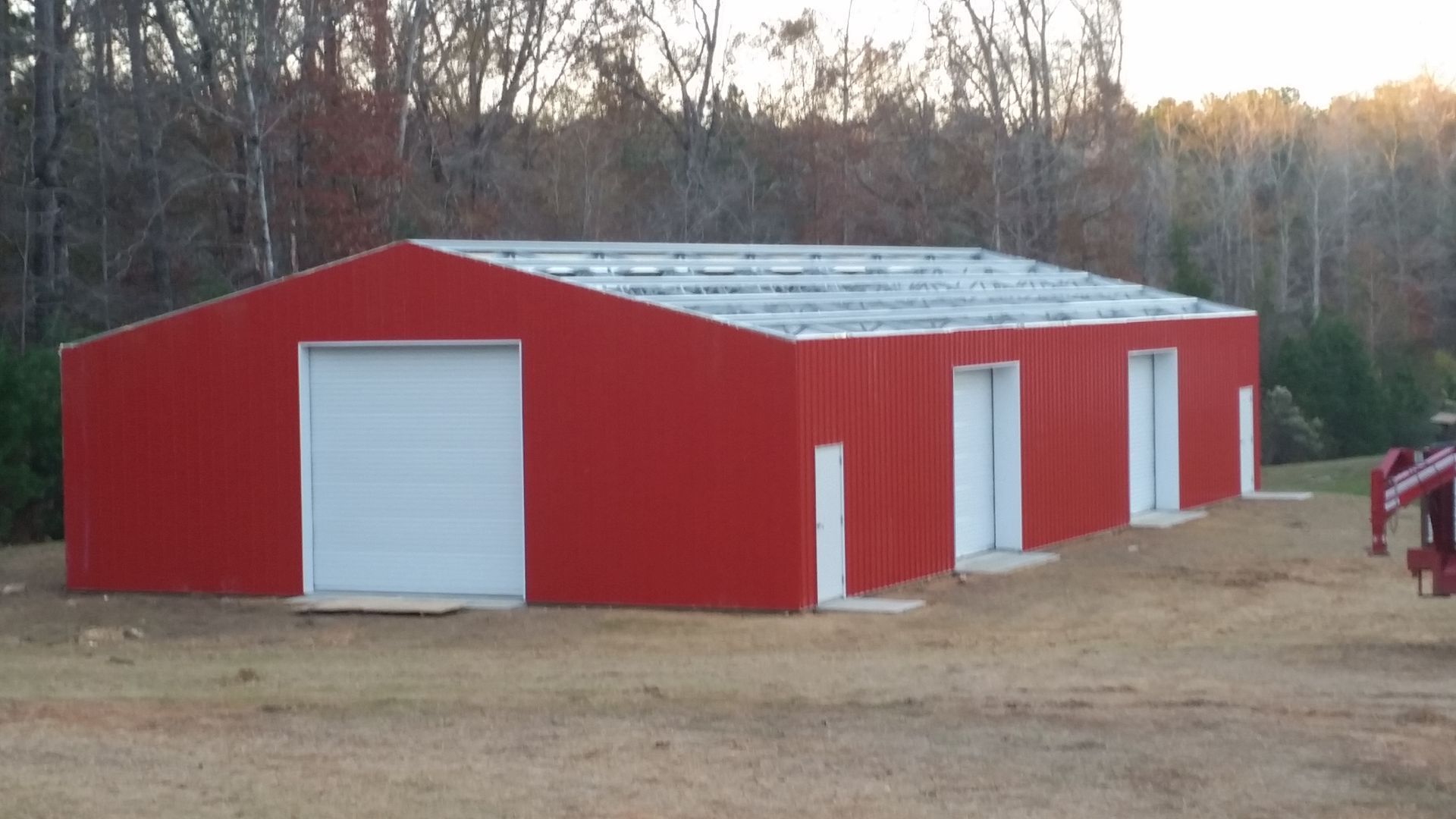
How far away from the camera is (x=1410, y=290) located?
64.4 metres

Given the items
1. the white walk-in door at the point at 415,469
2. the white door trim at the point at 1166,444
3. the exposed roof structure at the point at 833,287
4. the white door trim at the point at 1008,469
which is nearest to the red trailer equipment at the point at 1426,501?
the exposed roof structure at the point at 833,287

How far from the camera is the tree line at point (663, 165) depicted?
121 feet

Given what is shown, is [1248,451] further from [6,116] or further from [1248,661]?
[6,116]

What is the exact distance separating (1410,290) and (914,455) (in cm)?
4814

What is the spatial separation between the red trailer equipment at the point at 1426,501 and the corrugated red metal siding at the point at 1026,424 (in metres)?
6.25

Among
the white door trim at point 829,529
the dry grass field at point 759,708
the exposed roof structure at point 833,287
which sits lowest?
the dry grass field at point 759,708

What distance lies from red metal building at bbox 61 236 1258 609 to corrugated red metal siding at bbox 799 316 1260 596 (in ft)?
0.18

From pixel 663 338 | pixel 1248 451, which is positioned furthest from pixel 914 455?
pixel 1248 451

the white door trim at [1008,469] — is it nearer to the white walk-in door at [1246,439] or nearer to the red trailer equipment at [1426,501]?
the red trailer equipment at [1426,501]

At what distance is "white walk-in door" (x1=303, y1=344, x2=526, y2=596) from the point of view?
20.6 meters

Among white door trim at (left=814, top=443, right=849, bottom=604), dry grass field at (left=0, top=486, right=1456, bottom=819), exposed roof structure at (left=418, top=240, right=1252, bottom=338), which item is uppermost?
exposed roof structure at (left=418, top=240, right=1252, bottom=338)

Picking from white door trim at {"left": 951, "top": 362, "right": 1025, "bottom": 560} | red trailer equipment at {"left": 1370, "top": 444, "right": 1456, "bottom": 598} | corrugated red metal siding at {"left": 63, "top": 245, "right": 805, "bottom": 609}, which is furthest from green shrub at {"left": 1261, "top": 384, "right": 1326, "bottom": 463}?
red trailer equipment at {"left": 1370, "top": 444, "right": 1456, "bottom": 598}

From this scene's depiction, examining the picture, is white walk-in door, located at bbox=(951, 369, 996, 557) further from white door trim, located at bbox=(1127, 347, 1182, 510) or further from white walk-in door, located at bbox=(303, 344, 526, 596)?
white door trim, located at bbox=(1127, 347, 1182, 510)

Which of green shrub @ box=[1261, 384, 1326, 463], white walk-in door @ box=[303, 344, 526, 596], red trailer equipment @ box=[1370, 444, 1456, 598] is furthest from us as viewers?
green shrub @ box=[1261, 384, 1326, 463]
